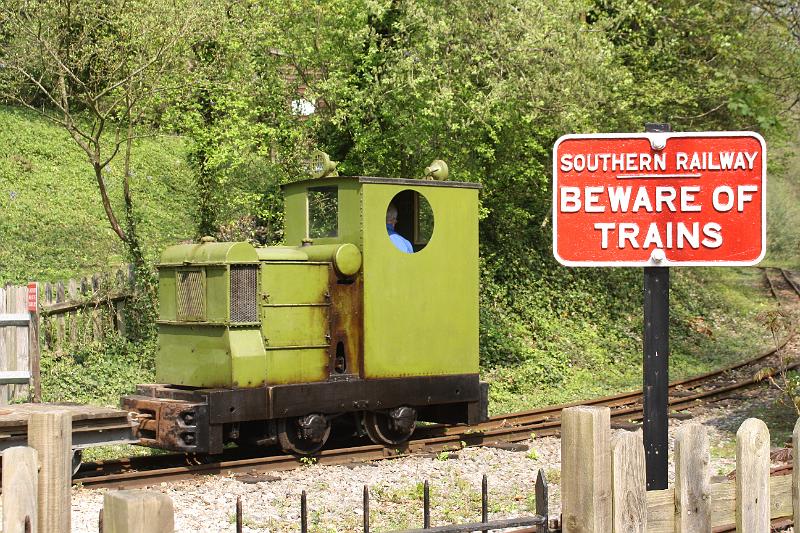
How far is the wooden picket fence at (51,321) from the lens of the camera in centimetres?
1389

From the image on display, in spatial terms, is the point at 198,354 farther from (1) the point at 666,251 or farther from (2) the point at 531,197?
(2) the point at 531,197

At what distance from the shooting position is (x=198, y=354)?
36.3ft

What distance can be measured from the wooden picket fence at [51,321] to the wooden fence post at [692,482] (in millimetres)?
10785

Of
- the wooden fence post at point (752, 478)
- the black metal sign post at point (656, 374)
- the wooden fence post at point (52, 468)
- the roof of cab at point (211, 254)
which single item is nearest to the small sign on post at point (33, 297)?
the roof of cab at point (211, 254)

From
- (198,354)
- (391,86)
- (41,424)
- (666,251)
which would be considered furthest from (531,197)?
(41,424)

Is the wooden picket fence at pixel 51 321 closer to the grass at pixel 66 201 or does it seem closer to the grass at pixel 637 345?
the grass at pixel 66 201

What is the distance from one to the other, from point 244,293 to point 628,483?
22.5 ft

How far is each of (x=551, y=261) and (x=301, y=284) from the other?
11.8 meters

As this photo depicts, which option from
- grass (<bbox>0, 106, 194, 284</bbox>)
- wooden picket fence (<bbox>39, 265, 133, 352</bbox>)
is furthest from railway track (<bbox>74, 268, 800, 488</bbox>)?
grass (<bbox>0, 106, 194, 284</bbox>)

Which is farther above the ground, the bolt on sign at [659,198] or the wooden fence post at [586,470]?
the bolt on sign at [659,198]

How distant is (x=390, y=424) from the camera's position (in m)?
11.6

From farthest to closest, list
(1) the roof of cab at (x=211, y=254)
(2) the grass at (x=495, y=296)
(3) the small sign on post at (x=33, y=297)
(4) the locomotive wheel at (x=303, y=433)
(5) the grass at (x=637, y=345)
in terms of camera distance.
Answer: (5) the grass at (x=637, y=345)
(2) the grass at (x=495, y=296)
(3) the small sign on post at (x=33, y=297)
(4) the locomotive wheel at (x=303, y=433)
(1) the roof of cab at (x=211, y=254)

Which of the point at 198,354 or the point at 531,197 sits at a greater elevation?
the point at 531,197

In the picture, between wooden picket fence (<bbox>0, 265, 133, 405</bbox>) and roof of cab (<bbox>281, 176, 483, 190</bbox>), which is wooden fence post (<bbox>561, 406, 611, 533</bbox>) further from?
wooden picket fence (<bbox>0, 265, 133, 405</bbox>)
